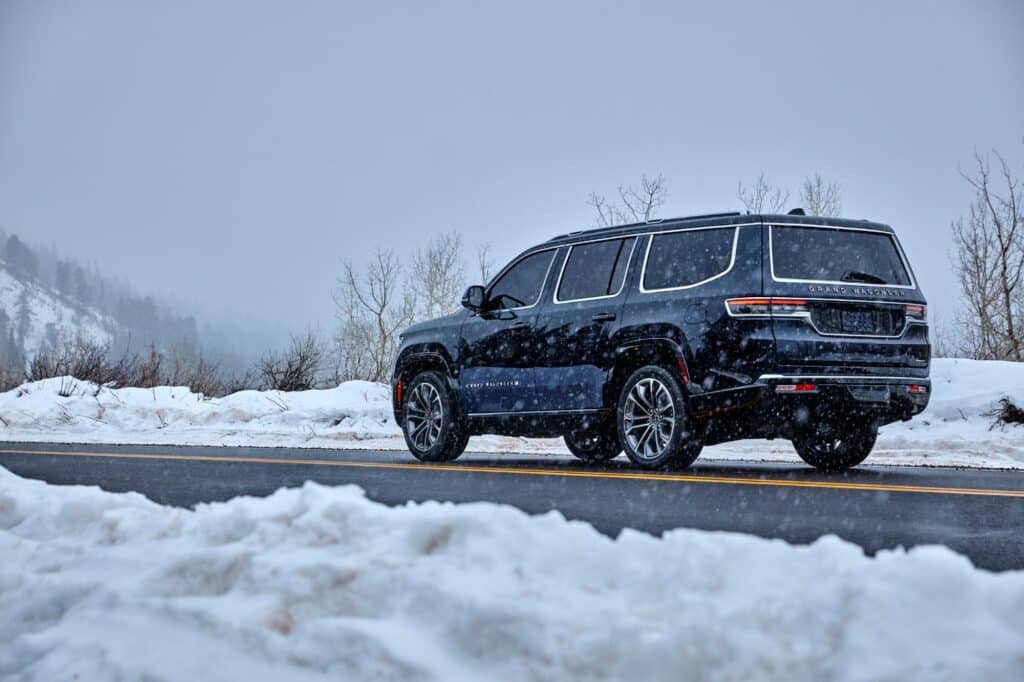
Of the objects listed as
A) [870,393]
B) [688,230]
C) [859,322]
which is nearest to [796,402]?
[870,393]

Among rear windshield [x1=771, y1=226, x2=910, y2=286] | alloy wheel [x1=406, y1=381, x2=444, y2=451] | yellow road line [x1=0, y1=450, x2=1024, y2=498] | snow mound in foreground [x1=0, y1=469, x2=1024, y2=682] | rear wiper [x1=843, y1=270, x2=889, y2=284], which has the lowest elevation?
snow mound in foreground [x1=0, y1=469, x2=1024, y2=682]

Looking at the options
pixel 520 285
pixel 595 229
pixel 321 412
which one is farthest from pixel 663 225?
pixel 321 412

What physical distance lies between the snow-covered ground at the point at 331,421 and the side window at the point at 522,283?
85.7 inches

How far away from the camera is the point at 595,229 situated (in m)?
10.3

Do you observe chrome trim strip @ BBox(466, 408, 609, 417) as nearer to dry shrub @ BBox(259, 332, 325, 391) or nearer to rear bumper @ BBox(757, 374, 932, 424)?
rear bumper @ BBox(757, 374, 932, 424)

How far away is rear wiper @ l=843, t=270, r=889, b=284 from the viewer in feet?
28.9

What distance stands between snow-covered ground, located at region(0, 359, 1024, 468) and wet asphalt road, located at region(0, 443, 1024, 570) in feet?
5.28

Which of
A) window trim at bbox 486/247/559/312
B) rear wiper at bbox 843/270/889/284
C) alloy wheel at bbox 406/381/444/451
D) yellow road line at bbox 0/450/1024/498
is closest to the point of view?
yellow road line at bbox 0/450/1024/498

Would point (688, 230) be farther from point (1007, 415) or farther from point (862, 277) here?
point (1007, 415)

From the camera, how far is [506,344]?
10398mm

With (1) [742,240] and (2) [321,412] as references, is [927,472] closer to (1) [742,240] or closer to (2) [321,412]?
(1) [742,240]

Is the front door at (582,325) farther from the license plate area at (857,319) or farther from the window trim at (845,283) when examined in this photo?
the license plate area at (857,319)

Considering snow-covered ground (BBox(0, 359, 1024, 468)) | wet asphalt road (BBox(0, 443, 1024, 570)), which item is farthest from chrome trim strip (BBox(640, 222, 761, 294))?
snow-covered ground (BBox(0, 359, 1024, 468))

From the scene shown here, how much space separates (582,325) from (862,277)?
237cm
